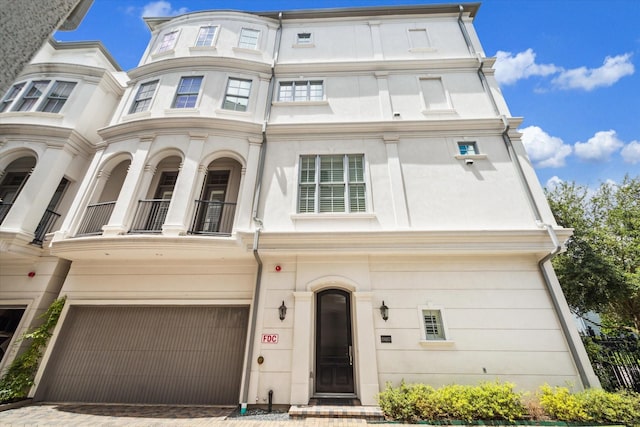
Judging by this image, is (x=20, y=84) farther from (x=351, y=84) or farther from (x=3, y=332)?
(x=351, y=84)

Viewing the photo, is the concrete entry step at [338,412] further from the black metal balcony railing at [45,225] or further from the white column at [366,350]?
the black metal balcony railing at [45,225]

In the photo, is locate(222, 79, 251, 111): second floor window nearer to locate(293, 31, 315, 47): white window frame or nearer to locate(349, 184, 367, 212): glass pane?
locate(293, 31, 315, 47): white window frame

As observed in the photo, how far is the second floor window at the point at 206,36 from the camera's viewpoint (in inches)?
426

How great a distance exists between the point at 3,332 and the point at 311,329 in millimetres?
9189

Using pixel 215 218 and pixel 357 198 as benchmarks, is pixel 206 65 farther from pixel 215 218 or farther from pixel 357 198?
pixel 357 198

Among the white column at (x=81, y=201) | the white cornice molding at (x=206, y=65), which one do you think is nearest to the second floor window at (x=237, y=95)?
the white cornice molding at (x=206, y=65)

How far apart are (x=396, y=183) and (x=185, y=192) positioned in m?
6.30

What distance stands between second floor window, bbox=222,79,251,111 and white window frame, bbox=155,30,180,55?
3511mm

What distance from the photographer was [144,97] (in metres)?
9.84

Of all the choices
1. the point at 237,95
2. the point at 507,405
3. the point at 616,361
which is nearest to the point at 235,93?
the point at 237,95

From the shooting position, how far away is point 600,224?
10609mm

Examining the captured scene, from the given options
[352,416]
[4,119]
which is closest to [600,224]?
[352,416]

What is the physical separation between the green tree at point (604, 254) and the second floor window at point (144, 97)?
52.1ft

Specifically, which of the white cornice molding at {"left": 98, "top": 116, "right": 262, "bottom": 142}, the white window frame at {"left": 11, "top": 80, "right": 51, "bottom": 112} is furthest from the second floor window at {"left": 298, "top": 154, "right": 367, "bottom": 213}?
the white window frame at {"left": 11, "top": 80, "right": 51, "bottom": 112}
